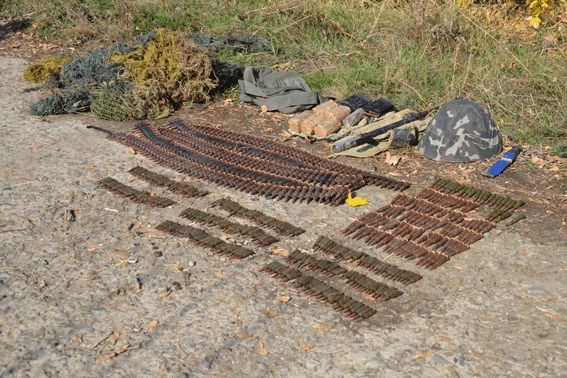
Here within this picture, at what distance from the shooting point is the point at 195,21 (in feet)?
36.9

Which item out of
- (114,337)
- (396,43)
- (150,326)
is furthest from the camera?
(396,43)

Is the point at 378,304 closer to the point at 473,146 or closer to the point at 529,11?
the point at 473,146

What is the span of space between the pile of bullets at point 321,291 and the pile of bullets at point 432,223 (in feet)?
2.38

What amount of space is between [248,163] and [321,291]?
7.55 ft

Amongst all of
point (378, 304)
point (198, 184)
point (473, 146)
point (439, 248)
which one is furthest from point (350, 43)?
point (378, 304)

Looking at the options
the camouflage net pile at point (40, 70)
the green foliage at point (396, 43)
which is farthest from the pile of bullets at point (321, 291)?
the camouflage net pile at point (40, 70)

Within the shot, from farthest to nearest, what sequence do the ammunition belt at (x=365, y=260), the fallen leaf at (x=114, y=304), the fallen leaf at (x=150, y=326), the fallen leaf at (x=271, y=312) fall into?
the ammunition belt at (x=365, y=260)
the fallen leaf at (x=114, y=304)
the fallen leaf at (x=271, y=312)
the fallen leaf at (x=150, y=326)

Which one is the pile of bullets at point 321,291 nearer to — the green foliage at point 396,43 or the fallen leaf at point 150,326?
the fallen leaf at point 150,326

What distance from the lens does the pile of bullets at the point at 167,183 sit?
6566 millimetres

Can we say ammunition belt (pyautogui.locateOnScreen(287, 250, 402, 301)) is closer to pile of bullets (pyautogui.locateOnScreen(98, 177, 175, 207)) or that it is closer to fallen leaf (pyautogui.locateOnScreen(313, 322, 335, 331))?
fallen leaf (pyautogui.locateOnScreen(313, 322, 335, 331))

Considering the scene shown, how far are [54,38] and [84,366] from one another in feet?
26.4

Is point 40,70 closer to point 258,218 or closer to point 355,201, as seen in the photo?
point 258,218

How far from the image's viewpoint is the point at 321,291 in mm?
5094

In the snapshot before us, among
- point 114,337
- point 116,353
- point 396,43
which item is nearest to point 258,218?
point 114,337
